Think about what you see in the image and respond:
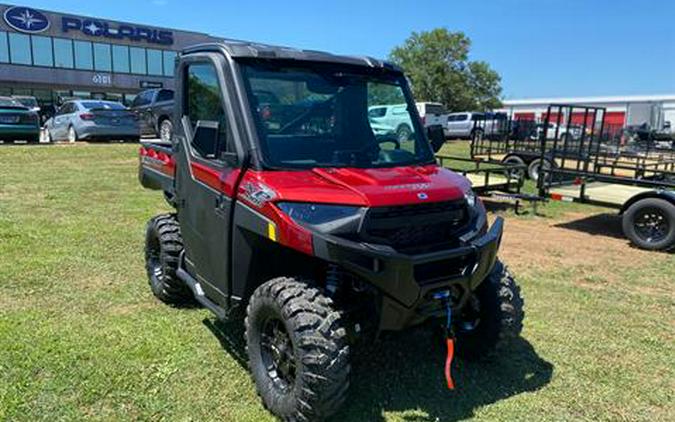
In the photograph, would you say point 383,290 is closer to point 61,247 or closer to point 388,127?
point 388,127

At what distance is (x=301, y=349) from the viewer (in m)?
3.10

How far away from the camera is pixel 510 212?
10977 mm

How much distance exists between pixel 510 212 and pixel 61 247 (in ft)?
25.5

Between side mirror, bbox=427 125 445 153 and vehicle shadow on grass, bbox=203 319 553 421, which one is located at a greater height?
side mirror, bbox=427 125 445 153

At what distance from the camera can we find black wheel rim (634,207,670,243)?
26.5 feet

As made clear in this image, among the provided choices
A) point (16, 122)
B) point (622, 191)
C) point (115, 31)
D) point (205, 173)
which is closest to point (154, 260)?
point (205, 173)

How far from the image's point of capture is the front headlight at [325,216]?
3.10 meters

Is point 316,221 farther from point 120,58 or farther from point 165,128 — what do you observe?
point 120,58

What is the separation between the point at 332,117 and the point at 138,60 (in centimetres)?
5326

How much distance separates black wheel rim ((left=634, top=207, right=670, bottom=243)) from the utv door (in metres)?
6.69

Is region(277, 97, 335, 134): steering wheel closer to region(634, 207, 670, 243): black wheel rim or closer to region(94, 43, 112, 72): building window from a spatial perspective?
region(634, 207, 670, 243): black wheel rim

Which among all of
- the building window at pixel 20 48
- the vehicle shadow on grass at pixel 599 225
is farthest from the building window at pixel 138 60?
the vehicle shadow on grass at pixel 599 225

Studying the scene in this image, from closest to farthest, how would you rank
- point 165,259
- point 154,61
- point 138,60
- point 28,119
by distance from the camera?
point 165,259 < point 28,119 < point 138,60 < point 154,61

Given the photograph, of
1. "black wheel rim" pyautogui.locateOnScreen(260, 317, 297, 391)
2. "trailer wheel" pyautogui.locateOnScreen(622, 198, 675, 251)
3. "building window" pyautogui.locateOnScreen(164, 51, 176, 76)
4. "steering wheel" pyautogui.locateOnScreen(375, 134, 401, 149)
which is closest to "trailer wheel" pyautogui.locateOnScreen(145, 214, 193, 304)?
"black wheel rim" pyautogui.locateOnScreen(260, 317, 297, 391)
